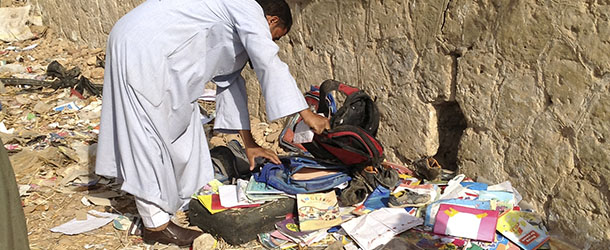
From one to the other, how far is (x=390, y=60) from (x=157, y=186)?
1795 millimetres

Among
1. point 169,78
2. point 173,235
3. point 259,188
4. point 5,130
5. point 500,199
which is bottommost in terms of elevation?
point 5,130

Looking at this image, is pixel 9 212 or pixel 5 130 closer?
pixel 9 212

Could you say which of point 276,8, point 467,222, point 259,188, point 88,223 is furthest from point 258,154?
point 467,222

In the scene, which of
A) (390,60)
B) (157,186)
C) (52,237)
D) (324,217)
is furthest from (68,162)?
(390,60)

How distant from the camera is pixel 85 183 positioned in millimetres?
4305

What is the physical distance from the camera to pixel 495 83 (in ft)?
11.2

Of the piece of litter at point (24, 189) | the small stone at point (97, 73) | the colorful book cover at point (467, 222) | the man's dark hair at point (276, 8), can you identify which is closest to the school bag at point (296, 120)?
the man's dark hair at point (276, 8)

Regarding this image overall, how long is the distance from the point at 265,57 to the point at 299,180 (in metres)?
0.94

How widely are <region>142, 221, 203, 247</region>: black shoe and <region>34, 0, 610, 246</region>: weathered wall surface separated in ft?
5.19

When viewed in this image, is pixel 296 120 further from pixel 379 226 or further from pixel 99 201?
pixel 99 201

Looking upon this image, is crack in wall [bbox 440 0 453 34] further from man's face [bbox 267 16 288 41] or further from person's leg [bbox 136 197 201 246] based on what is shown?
person's leg [bbox 136 197 201 246]

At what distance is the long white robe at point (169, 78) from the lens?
9.88 feet

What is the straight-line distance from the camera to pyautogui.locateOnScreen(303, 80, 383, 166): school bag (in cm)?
343

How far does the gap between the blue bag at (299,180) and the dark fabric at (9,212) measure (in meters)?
1.69
